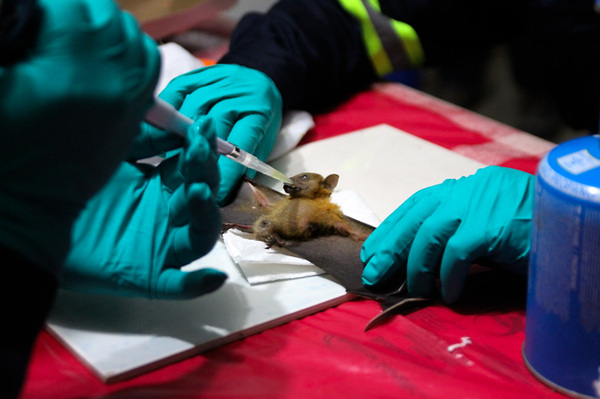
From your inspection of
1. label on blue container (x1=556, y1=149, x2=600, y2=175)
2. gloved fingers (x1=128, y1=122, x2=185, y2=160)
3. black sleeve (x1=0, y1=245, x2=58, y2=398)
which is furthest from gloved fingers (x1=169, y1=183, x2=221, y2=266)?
label on blue container (x1=556, y1=149, x2=600, y2=175)

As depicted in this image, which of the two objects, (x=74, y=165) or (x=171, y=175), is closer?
(x=74, y=165)

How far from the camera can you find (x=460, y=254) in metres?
0.95

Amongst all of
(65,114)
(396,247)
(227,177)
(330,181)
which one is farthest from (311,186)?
(65,114)

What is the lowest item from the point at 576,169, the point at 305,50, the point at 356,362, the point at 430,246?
the point at 356,362

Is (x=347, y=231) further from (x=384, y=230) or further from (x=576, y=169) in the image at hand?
(x=576, y=169)

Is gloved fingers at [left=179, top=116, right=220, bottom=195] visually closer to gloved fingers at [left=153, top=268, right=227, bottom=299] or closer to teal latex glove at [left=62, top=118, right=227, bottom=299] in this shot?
teal latex glove at [left=62, top=118, right=227, bottom=299]

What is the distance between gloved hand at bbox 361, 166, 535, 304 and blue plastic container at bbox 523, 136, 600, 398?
0.14 m

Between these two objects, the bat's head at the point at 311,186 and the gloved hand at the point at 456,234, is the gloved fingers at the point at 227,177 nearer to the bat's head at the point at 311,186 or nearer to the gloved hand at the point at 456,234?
the bat's head at the point at 311,186

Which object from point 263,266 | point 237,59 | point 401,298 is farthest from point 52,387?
point 237,59

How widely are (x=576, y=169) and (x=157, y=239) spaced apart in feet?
1.93

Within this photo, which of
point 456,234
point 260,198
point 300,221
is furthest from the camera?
point 260,198

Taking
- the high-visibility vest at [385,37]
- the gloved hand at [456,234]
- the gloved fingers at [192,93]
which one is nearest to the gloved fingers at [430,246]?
the gloved hand at [456,234]

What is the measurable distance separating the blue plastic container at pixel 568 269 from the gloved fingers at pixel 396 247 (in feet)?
0.80

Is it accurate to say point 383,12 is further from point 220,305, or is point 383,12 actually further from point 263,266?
point 220,305
